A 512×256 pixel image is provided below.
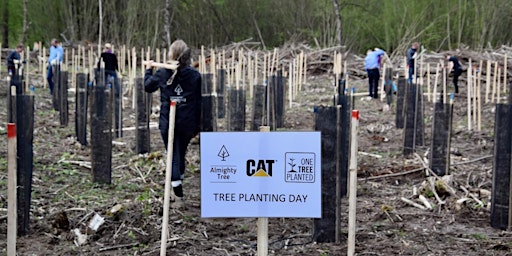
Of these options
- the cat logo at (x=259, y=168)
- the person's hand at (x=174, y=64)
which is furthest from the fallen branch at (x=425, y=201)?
the cat logo at (x=259, y=168)

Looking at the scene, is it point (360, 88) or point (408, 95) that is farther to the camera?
point (360, 88)

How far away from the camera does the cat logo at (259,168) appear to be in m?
4.81

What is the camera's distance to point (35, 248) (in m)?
5.79

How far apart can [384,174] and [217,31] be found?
95.4 feet

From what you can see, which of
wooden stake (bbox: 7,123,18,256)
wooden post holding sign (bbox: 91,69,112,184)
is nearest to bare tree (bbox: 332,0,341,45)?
wooden post holding sign (bbox: 91,69,112,184)

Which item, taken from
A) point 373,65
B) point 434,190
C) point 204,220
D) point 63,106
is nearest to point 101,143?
point 204,220

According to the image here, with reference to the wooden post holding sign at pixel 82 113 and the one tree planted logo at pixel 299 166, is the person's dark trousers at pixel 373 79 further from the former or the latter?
the one tree planted logo at pixel 299 166

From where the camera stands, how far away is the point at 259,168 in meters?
4.82

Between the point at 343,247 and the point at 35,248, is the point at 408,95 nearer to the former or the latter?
the point at 343,247

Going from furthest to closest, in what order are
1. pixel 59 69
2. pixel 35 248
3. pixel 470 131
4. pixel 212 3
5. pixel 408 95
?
pixel 212 3, pixel 59 69, pixel 470 131, pixel 408 95, pixel 35 248

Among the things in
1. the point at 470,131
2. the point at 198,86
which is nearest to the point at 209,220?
the point at 198,86

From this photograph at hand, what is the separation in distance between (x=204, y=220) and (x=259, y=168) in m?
2.13

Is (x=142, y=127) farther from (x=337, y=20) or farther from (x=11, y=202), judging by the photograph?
(x=337, y=20)

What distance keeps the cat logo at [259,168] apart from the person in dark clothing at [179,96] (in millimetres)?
2509
